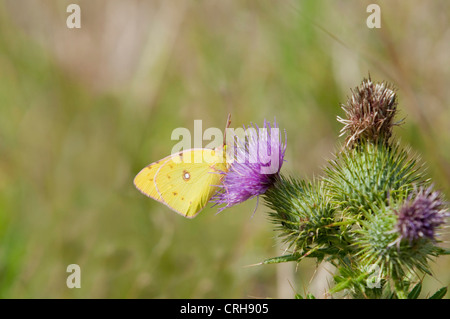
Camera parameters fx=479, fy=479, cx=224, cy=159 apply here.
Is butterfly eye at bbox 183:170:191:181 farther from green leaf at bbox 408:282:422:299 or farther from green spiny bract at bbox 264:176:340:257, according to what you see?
green leaf at bbox 408:282:422:299

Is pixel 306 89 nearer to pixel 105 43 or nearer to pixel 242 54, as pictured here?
pixel 242 54

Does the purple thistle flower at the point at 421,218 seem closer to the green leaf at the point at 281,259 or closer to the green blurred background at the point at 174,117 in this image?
the green leaf at the point at 281,259

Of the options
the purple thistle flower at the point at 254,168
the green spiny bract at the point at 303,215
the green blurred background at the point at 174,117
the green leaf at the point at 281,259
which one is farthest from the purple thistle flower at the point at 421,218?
the green blurred background at the point at 174,117

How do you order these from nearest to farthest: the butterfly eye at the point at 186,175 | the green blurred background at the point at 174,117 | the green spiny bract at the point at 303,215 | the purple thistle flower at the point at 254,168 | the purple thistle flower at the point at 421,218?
the purple thistle flower at the point at 421,218
the green spiny bract at the point at 303,215
the purple thistle flower at the point at 254,168
the butterfly eye at the point at 186,175
the green blurred background at the point at 174,117

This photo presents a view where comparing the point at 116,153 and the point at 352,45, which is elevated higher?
the point at 352,45

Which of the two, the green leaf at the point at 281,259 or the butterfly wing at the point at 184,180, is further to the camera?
the butterfly wing at the point at 184,180
